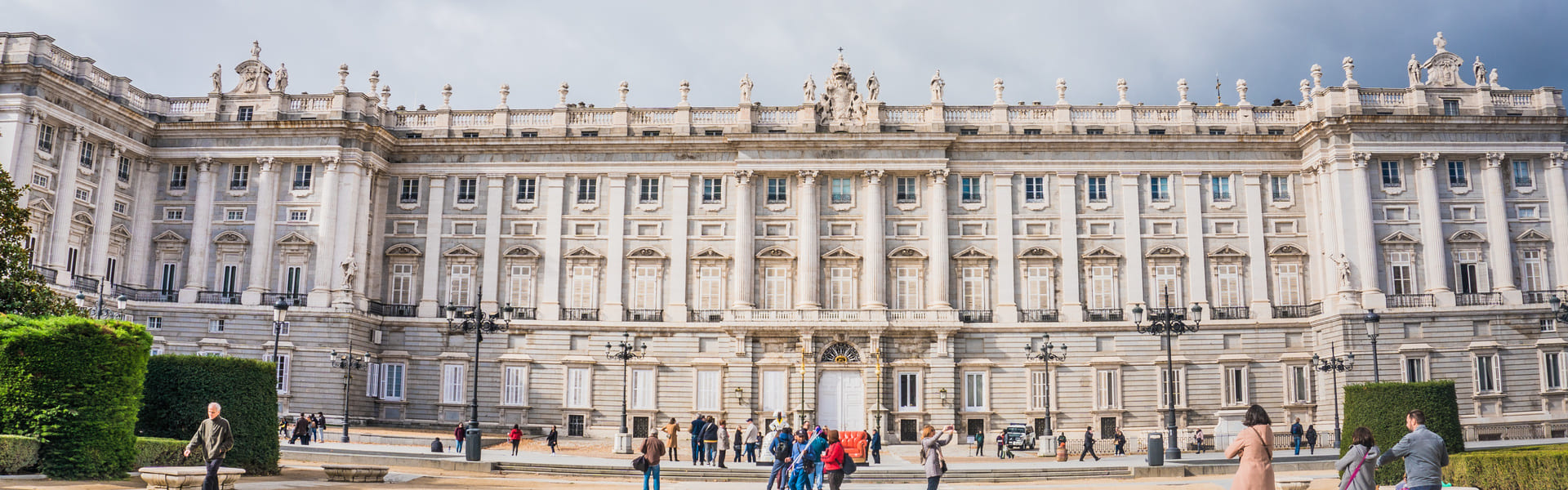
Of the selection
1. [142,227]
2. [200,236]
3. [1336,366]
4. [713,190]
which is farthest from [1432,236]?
[142,227]

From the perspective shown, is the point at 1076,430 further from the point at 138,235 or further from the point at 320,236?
the point at 138,235

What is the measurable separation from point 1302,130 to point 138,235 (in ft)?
152

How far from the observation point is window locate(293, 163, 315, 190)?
47.9 meters

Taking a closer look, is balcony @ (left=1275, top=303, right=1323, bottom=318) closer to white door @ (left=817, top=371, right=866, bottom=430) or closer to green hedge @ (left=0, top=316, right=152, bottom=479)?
white door @ (left=817, top=371, right=866, bottom=430)

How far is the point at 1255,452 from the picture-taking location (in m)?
12.2

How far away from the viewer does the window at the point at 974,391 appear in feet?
152

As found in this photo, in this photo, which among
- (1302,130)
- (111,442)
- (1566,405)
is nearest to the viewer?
(111,442)

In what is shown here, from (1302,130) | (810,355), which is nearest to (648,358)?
(810,355)

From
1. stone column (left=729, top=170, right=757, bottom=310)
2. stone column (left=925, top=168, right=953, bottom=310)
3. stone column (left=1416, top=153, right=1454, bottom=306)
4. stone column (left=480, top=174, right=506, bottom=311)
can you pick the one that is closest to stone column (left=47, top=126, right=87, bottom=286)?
stone column (left=480, top=174, right=506, bottom=311)

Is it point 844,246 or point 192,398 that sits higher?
point 844,246

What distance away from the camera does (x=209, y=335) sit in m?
46.2

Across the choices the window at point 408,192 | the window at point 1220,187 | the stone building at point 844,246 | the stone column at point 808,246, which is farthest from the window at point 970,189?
the window at point 408,192

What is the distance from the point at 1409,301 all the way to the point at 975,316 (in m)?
16.3

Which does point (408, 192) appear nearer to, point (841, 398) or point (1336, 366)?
point (841, 398)
